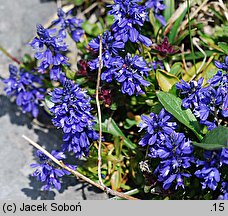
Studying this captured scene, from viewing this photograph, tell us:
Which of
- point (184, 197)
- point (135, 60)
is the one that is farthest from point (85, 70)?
point (184, 197)

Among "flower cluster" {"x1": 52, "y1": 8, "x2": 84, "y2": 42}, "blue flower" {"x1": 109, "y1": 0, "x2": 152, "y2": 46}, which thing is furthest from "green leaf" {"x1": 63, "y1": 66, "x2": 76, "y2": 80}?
"blue flower" {"x1": 109, "y1": 0, "x2": 152, "y2": 46}

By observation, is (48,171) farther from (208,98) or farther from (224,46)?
(224,46)

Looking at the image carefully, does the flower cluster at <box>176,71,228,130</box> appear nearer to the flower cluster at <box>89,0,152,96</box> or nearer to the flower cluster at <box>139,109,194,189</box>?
the flower cluster at <box>139,109,194,189</box>

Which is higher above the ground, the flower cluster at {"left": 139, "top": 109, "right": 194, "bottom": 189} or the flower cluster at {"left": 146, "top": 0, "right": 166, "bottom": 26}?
the flower cluster at {"left": 146, "top": 0, "right": 166, "bottom": 26}

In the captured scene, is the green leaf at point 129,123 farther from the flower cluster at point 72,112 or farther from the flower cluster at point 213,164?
the flower cluster at point 213,164

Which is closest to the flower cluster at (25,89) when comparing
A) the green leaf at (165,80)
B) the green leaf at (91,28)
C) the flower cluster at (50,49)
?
the flower cluster at (50,49)

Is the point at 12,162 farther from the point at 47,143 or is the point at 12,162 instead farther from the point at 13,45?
the point at 13,45
